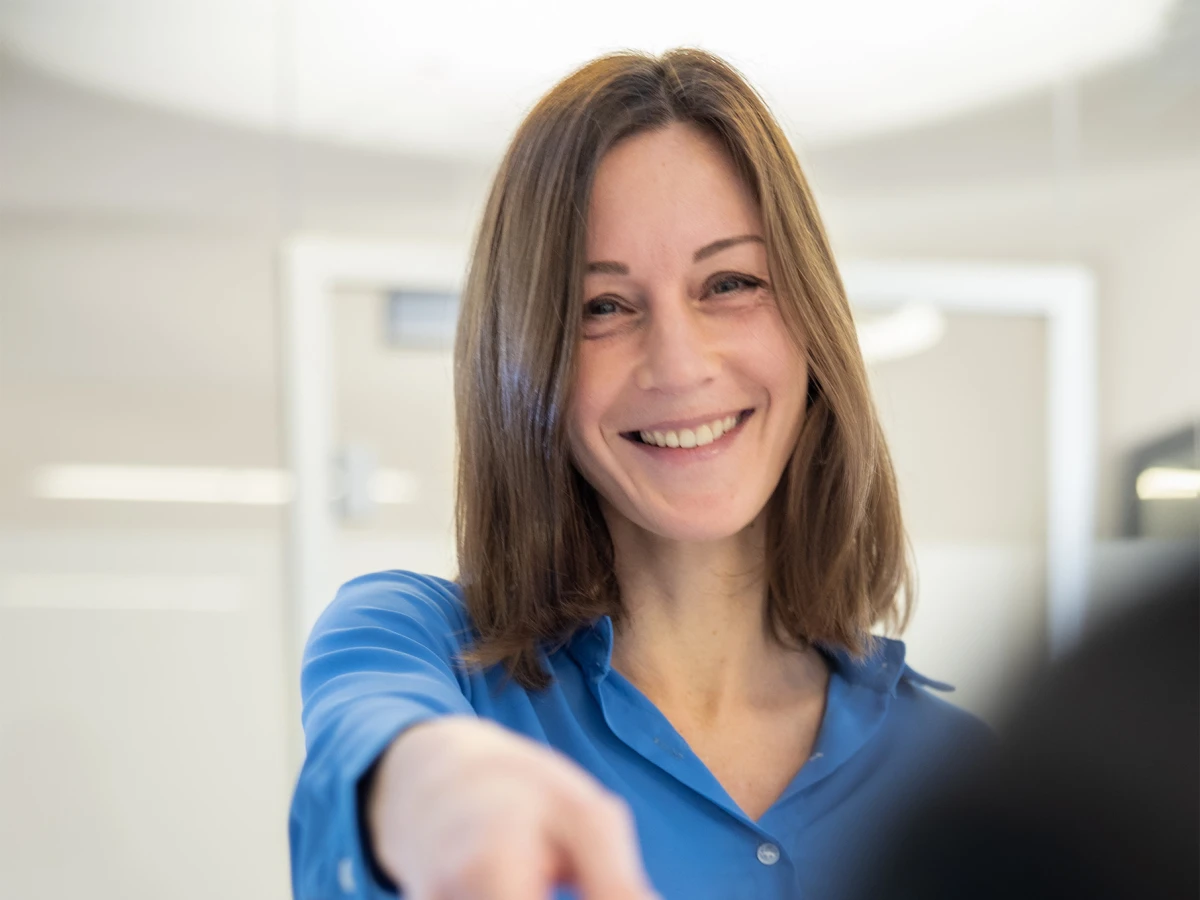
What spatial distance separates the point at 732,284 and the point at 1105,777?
0.70 metres

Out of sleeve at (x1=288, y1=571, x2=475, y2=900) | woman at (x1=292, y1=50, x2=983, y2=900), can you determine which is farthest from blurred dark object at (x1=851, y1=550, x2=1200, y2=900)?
woman at (x1=292, y1=50, x2=983, y2=900)

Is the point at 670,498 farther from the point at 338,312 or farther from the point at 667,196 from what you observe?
the point at 338,312

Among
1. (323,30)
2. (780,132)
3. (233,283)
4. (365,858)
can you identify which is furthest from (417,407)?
(365,858)

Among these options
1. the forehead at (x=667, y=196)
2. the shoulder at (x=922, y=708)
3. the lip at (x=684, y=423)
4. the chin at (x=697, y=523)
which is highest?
the forehead at (x=667, y=196)

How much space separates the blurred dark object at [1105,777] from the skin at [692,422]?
21.6 inches

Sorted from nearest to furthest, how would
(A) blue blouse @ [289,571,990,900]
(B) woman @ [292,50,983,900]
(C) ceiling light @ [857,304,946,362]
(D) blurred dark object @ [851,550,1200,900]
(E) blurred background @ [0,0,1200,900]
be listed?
(D) blurred dark object @ [851,550,1200,900], (A) blue blouse @ [289,571,990,900], (B) woman @ [292,50,983,900], (E) blurred background @ [0,0,1200,900], (C) ceiling light @ [857,304,946,362]

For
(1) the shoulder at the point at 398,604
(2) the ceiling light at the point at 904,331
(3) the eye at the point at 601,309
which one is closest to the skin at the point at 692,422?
(3) the eye at the point at 601,309

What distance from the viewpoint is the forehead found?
91 cm

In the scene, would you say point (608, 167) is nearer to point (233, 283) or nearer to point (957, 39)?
point (233, 283)

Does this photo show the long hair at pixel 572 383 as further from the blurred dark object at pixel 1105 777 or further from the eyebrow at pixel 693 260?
the blurred dark object at pixel 1105 777

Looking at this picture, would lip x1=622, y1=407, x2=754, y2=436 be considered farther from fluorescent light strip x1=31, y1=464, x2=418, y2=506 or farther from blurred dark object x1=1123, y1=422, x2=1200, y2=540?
fluorescent light strip x1=31, y1=464, x2=418, y2=506

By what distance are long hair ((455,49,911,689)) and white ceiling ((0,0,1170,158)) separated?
165 centimetres

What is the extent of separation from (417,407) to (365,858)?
2226 mm

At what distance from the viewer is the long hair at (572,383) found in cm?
93
